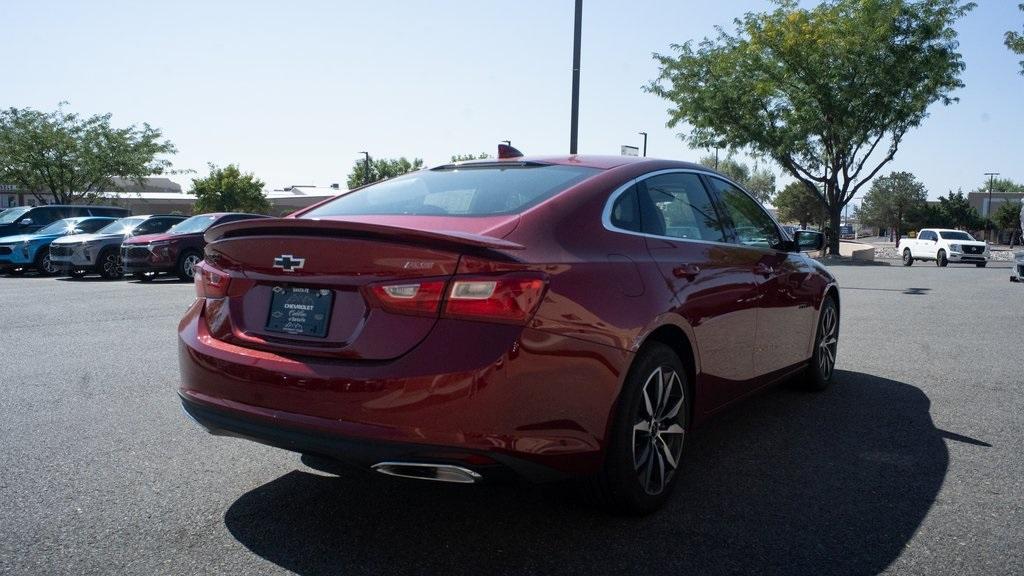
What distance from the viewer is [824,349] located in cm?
604

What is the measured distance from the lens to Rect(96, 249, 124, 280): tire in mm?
19281

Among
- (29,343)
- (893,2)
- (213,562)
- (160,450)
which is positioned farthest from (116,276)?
(893,2)

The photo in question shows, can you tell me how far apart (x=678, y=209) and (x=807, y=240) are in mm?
1969

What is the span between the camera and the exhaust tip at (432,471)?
2.83 meters

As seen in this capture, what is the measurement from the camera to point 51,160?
40125 millimetres

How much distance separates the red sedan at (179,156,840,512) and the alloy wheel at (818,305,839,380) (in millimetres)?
2243

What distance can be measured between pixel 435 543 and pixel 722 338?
1.79m

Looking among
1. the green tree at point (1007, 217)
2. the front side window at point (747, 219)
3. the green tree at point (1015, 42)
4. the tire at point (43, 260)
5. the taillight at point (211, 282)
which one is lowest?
the tire at point (43, 260)

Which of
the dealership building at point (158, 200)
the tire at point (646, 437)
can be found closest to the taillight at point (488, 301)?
the tire at point (646, 437)

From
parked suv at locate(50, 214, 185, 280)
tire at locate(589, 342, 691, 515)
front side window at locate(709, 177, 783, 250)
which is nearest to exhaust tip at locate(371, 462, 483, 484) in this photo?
tire at locate(589, 342, 691, 515)

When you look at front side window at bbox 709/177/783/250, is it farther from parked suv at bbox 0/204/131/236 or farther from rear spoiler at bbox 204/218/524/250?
parked suv at bbox 0/204/131/236

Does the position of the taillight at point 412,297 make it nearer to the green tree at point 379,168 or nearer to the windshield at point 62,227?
the windshield at point 62,227

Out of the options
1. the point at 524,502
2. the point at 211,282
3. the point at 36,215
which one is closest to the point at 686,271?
the point at 524,502

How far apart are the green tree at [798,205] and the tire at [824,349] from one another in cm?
8407
